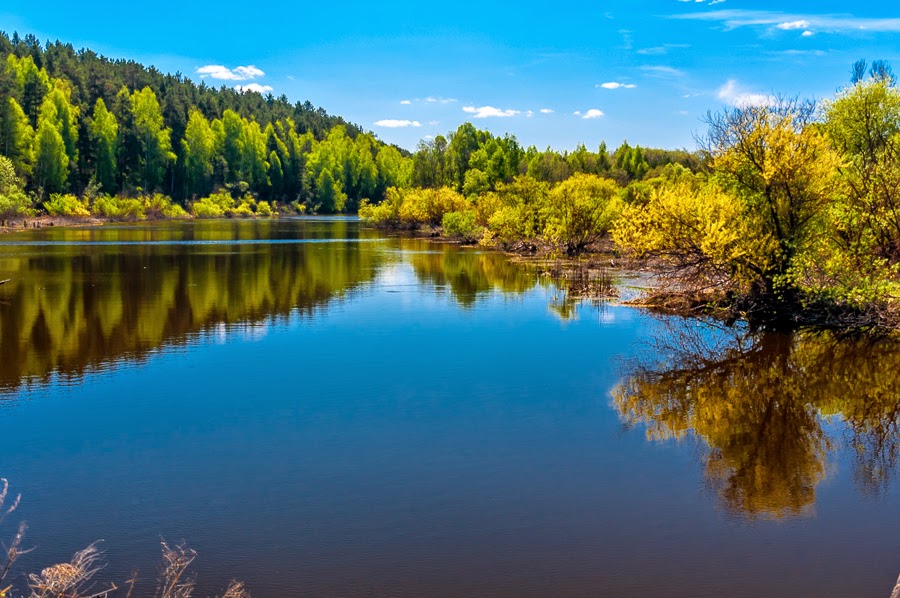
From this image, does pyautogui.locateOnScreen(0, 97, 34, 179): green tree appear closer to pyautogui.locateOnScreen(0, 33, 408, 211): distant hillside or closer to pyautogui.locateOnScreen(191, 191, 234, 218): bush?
pyautogui.locateOnScreen(0, 33, 408, 211): distant hillside

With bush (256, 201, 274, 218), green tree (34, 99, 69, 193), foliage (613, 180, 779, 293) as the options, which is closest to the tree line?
foliage (613, 180, 779, 293)

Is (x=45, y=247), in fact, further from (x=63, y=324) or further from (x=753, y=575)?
(x=753, y=575)

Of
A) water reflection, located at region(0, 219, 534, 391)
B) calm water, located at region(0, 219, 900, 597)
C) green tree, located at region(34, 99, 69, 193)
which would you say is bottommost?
calm water, located at region(0, 219, 900, 597)

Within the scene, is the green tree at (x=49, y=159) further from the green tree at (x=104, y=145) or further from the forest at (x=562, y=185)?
the green tree at (x=104, y=145)

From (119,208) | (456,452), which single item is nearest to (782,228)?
(456,452)

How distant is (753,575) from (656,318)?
2181 centimetres

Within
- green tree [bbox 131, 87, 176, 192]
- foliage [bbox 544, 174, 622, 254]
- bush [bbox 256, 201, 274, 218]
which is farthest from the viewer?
bush [bbox 256, 201, 274, 218]

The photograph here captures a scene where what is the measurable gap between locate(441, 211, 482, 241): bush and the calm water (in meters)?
49.1

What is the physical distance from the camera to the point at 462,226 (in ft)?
265

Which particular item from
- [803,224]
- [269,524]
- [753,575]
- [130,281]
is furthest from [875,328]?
[130,281]

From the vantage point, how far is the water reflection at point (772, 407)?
1421 cm

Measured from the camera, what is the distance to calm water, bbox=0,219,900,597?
10969mm

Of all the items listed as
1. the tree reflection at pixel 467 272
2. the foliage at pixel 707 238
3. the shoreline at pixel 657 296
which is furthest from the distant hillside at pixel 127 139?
the foliage at pixel 707 238

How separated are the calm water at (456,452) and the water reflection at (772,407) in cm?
9
